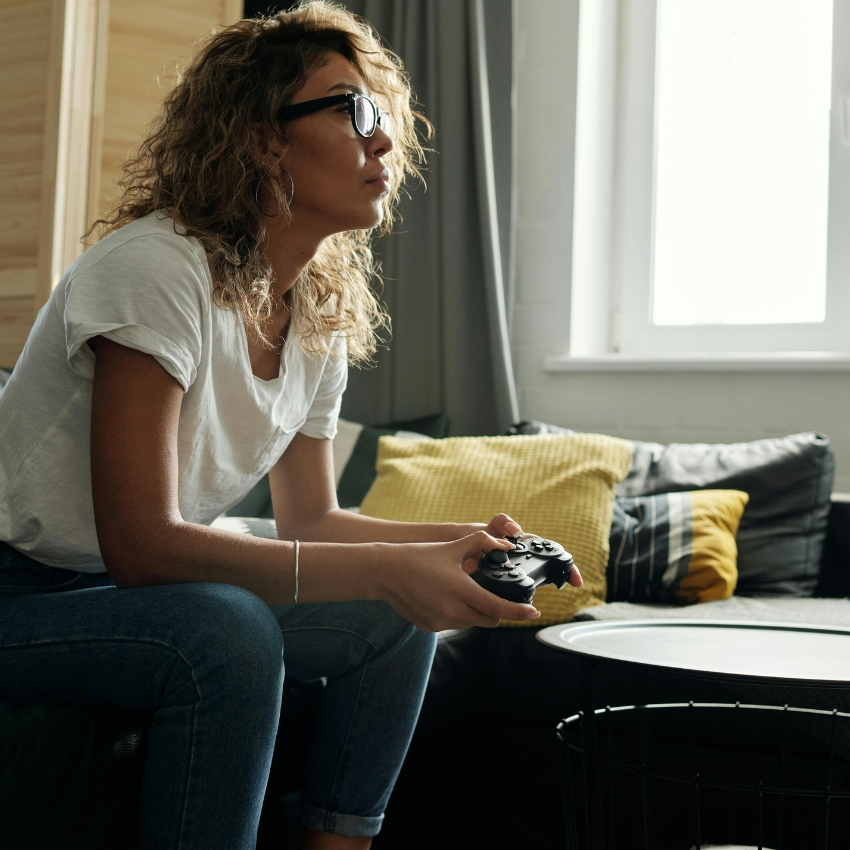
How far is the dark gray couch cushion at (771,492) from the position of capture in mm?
1801

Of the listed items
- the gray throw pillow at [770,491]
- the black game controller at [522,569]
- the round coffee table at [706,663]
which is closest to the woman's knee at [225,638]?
the black game controller at [522,569]

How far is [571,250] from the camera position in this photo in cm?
254

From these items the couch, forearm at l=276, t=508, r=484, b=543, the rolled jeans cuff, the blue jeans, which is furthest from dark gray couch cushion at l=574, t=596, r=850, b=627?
the blue jeans

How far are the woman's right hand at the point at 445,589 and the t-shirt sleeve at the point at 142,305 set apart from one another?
29 cm

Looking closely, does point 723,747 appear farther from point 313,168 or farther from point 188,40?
point 188,40

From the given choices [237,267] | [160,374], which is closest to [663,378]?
[237,267]

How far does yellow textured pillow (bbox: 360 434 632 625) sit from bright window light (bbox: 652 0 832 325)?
35.0 inches

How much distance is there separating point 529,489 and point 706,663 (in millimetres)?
831

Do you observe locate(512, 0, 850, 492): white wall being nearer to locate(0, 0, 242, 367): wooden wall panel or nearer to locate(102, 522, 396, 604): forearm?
locate(0, 0, 242, 367): wooden wall panel

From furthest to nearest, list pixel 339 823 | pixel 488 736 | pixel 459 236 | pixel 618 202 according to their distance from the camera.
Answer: pixel 618 202, pixel 459 236, pixel 488 736, pixel 339 823

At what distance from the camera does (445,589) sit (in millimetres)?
896

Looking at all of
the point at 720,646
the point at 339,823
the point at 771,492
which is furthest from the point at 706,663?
the point at 771,492

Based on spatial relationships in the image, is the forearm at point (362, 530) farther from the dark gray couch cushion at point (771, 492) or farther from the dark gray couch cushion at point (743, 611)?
the dark gray couch cushion at point (771, 492)

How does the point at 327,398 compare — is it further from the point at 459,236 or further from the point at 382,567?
the point at 459,236
